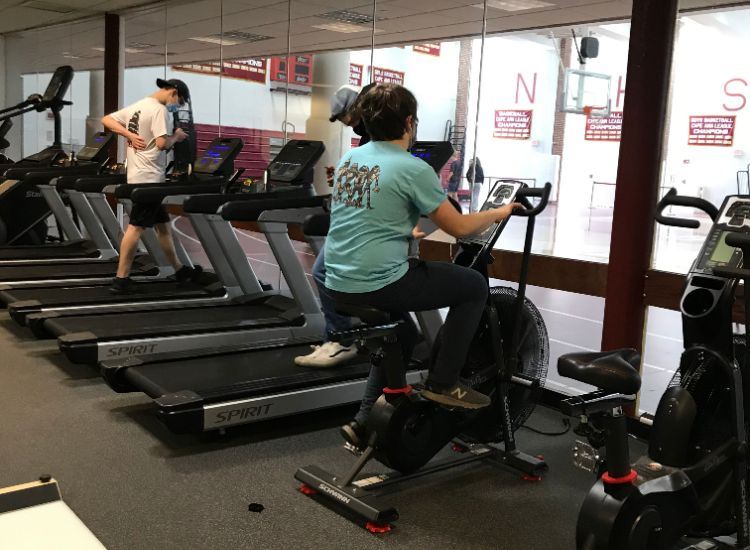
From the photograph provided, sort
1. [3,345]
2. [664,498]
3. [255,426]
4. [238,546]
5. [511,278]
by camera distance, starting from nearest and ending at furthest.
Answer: [664,498], [238,546], [255,426], [511,278], [3,345]

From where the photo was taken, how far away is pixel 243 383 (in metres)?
3.46

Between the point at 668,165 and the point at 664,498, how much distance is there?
7.07ft

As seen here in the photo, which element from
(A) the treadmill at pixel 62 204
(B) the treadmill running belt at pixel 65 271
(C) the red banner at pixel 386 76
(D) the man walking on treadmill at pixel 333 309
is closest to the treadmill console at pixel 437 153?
(D) the man walking on treadmill at pixel 333 309

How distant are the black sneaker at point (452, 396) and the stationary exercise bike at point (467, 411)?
0.06 m

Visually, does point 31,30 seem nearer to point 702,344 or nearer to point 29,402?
point 29,402

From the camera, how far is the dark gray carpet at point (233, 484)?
8.37 feet

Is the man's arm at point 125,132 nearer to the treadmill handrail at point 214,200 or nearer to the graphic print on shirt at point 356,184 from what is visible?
the treadmill handrail at point 214,200

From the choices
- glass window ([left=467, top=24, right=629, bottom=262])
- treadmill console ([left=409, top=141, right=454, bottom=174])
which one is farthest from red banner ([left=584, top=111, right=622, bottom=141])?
treadmill console ([left=409, top=141, right=454, bottom=174])

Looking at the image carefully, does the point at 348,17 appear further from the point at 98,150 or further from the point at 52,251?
the point at 52,251

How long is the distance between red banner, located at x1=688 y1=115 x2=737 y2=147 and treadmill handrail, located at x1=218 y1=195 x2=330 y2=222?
1.99 meters

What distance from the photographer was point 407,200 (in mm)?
2539

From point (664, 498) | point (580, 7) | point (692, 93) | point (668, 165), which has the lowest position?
point (664, 498)

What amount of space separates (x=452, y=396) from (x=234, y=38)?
18.3ft

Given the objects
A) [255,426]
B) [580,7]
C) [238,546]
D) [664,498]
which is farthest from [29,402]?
[580,7]
